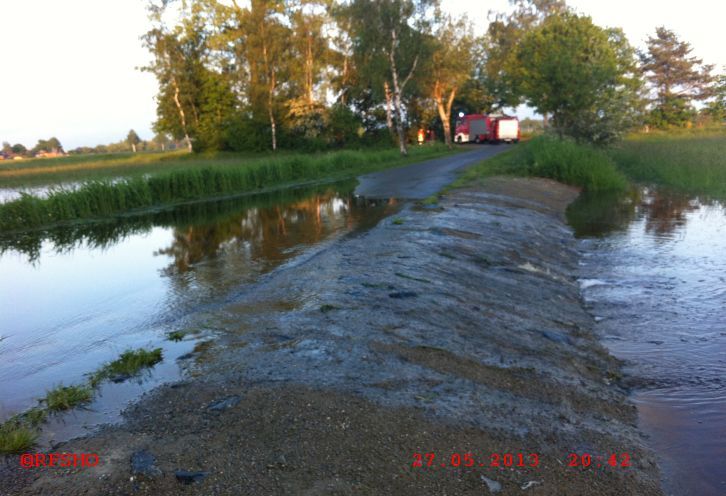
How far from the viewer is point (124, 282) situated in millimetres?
9844

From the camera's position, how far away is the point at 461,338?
6242mm

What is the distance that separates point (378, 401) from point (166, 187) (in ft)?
61.9

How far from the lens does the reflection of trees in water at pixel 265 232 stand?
38.1ft

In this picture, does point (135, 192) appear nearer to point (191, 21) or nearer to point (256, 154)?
point (256, 154)

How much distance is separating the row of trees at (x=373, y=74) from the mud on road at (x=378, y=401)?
23.4 m

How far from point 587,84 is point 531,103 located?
14.8 ft

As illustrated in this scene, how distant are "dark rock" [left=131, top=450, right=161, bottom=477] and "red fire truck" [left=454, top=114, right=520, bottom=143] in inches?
2309

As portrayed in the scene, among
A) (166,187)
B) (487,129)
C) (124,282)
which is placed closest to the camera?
(124,282)

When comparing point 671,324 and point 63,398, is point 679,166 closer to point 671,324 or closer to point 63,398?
point 671,324

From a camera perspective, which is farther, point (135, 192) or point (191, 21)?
point (191, 21)

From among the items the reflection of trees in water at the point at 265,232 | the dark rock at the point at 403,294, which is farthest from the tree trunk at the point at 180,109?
the dark rock at the point at 403,294

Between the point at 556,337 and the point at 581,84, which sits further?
the point at 581,84

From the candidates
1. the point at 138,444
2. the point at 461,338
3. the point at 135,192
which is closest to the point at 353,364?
the point at 461,338

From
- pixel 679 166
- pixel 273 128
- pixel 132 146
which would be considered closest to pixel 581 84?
pixel 679 166
